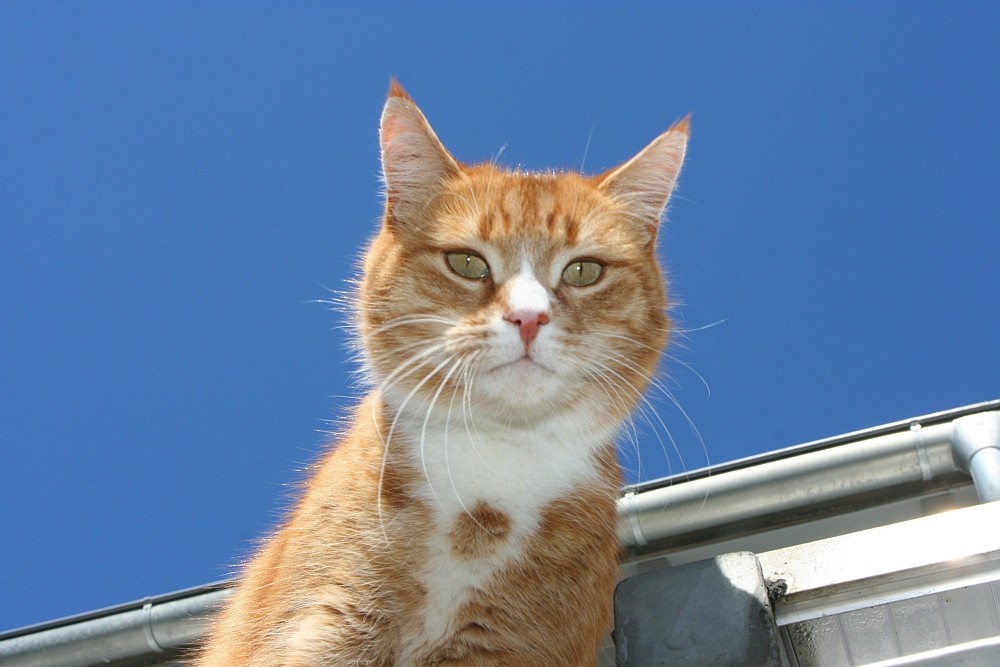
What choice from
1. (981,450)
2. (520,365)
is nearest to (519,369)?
(520,365)

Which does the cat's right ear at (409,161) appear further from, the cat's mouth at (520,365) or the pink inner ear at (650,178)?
the cat's mouth at (520,365)

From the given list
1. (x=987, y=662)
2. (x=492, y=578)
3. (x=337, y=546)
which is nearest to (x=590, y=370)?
(x=492, y=578)

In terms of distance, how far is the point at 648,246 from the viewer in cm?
280

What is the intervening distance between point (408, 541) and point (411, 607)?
150mm

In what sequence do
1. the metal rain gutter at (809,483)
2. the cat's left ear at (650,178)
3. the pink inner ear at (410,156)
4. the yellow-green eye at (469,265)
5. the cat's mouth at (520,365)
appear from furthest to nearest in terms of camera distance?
the metal rain gutter at (809,483) → the cat's left ear at (650,178) → the pink inner ear at (410,156) → the yellow-green eye at (469,265) → the cat's mouth at (520,365)

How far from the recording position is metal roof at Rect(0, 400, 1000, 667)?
2172 mm

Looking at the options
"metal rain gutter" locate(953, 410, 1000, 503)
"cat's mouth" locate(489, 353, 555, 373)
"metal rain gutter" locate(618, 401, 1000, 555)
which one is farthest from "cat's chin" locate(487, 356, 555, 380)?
"metal rain gutter" locate(953, 410, 1000, 503)

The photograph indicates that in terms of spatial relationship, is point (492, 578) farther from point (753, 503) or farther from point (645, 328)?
point (753, 503)

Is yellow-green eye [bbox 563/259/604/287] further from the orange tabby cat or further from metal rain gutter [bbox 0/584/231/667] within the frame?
metal rain gutter [bbox 0/584/231/667]

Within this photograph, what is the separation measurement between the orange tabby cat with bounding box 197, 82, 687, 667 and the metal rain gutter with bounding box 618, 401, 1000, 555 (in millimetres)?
646

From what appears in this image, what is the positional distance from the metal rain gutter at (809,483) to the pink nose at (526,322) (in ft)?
3.66

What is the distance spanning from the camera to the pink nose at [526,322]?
2.25 meters

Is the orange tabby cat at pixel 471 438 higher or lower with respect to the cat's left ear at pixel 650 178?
lower

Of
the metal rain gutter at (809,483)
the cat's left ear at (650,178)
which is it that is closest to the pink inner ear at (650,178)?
the cat's left ear at (650,178)
